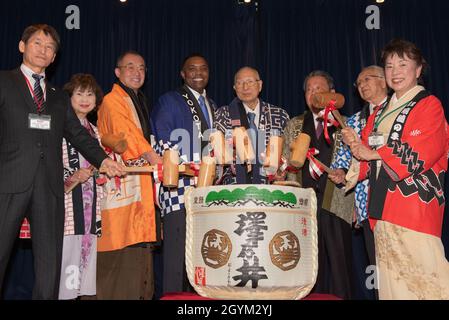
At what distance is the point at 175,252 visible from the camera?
3299 mm

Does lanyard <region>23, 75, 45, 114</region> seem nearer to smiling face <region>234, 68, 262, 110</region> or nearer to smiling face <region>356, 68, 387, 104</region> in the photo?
smiling face <region>234, 68, 262, 110</region>

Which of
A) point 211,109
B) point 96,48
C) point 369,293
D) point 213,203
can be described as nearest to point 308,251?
point 213,203

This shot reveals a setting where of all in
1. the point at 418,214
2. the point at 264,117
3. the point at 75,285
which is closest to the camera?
the point at 418,214

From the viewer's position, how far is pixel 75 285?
10.5 feet

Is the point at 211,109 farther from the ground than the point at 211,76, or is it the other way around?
the point at 211,76

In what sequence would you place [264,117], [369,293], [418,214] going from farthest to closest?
1. [369,293]
2. [264,117]
3. [418,214]

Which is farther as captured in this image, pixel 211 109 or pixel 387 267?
pixel 211 109

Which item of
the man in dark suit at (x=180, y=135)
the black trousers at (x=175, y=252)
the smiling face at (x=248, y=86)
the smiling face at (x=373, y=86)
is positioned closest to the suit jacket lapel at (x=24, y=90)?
the man in dark suit at (x=180, y=135)

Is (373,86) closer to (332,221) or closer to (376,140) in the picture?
(332,221)

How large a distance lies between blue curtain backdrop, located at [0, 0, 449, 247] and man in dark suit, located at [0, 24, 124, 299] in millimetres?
1797

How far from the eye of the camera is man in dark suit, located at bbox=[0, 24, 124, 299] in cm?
247

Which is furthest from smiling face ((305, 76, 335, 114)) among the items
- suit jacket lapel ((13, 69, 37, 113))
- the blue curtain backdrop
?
suit jacket lapel ((13, 69, 37, 113))

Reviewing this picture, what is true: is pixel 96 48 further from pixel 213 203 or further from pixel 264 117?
pixel 213 203

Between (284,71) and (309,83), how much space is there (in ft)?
3.05
